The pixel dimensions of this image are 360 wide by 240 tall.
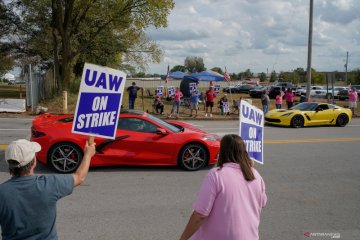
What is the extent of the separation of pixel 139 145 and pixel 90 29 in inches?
860

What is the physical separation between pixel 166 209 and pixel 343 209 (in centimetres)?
279

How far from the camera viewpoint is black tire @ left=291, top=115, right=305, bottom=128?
17.4m

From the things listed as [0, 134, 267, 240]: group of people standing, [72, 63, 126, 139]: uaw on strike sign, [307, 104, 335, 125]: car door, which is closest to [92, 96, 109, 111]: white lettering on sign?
[72, 63, 126, 139]: uaw on strike sign

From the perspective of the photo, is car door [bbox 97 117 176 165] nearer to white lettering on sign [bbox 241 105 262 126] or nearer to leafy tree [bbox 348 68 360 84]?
white lettering on sign [bbox 241 105 262 126]

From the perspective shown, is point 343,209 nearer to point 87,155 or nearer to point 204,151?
point 204,151

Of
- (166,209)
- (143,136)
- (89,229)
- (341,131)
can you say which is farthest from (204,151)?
(341,131)

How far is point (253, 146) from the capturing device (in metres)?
4.14

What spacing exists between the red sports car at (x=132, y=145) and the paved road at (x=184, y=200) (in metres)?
0.27

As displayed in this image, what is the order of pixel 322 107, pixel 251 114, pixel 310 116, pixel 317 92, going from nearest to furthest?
pixel 251 114
pixel 310 116
pixel 322 107
pixel 317 92

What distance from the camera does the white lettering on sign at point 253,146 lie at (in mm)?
4020

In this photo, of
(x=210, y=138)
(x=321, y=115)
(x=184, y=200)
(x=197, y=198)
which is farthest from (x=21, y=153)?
(x=321, y=115)

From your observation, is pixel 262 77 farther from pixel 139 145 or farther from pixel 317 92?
pixel 139 145

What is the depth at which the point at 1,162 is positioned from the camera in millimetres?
8617

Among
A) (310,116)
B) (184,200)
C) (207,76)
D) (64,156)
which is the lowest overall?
(184,200)
